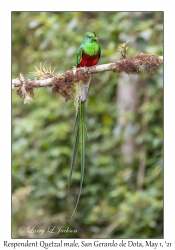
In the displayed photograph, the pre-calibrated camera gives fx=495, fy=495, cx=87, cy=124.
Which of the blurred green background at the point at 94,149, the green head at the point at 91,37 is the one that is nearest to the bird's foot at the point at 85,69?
the green head at the point at 91,37

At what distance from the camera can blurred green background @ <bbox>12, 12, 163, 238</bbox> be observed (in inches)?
190

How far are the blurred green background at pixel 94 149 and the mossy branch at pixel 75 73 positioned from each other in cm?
161

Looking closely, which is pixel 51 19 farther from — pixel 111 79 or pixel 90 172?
pixel 90 172

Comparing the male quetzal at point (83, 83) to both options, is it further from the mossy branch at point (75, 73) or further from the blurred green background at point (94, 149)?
the blurred green background at point (94, 149)

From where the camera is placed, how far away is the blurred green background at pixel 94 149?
4.82 m

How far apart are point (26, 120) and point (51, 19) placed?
1248 millimetres

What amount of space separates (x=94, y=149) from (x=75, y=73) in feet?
9.11

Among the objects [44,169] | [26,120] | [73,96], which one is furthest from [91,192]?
[73,96]

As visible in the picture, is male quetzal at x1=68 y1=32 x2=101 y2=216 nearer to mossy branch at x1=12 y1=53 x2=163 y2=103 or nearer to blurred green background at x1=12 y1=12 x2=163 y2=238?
mossy branch at x1=12 y1=53 x2=163 y2=103

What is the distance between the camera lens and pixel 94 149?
5750 mm

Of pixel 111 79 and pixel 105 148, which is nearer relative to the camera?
pixel 111 79

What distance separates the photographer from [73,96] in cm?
308

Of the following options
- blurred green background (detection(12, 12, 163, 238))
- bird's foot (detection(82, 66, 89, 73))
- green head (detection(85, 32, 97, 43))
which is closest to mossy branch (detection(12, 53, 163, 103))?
bird's foot (detection(82, 66, 89, 73))

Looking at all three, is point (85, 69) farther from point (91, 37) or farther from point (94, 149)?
point (94, 149)
